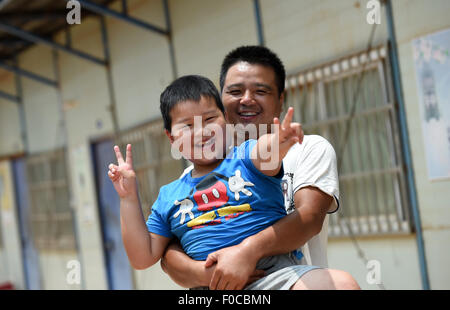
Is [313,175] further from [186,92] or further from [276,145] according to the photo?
[186,92]

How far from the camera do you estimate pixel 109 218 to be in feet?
22.2

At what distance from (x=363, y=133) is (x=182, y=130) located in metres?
2.62

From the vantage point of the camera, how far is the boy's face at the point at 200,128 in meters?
1.44

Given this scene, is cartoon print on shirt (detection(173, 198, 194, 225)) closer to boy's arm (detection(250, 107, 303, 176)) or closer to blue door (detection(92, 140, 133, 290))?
boy's arm (detection(250, 107, 303, 176))

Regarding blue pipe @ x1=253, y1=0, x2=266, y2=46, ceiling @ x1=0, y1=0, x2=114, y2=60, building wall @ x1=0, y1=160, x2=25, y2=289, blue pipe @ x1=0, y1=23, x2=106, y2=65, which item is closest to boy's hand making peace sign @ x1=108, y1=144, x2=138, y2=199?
blue pipe @ x1=253, y1=0, x2=266, y2=46

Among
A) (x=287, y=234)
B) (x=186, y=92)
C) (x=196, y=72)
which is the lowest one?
(x=287, y=234)

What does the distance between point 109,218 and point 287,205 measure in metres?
5.45

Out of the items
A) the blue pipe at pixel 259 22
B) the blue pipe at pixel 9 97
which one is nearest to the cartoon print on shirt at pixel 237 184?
the blue pipe at pixel 259 22

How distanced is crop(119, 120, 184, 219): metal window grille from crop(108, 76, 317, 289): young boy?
154 inches

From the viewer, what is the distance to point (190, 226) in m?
1.42

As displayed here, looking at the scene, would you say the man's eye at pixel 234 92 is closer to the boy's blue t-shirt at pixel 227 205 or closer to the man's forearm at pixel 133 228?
the boy's blue t-shirt at pixel 227 205

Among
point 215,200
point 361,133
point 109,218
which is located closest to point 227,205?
point 215,200
